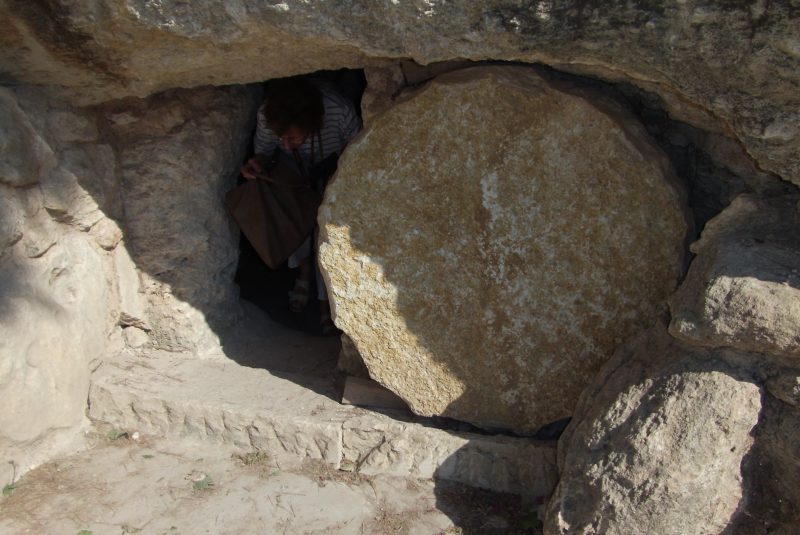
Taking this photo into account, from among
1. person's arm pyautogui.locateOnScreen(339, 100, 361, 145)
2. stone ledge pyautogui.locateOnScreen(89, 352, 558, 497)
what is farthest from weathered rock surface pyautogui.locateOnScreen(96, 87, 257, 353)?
person's arm pyautogui.locateOnScreen(339, 100, 361, 145)

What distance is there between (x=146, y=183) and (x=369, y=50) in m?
1.32

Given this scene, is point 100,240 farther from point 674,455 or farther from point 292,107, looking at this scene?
point 674,455

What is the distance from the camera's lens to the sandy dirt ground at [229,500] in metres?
2.56

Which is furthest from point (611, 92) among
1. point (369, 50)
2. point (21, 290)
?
point (21, 290)

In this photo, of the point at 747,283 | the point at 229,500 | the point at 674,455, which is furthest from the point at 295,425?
the point at 747,283

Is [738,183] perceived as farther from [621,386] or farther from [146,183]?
[146,183]

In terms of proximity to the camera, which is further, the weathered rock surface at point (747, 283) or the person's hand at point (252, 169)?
the person's hand at point (252, 169)

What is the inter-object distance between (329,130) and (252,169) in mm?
376

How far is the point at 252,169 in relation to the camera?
3.43 m

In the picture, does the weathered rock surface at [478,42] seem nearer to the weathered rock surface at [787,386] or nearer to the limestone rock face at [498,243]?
the limestone rock face at [498,243]

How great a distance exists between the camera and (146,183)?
10.7 ft

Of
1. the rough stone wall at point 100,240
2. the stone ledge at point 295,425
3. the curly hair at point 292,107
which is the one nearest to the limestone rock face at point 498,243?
the stone ledge at point 295,425

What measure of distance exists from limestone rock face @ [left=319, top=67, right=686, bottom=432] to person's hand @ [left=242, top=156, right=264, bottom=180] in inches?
28.9

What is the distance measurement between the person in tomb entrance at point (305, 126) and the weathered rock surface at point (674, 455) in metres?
1.79
